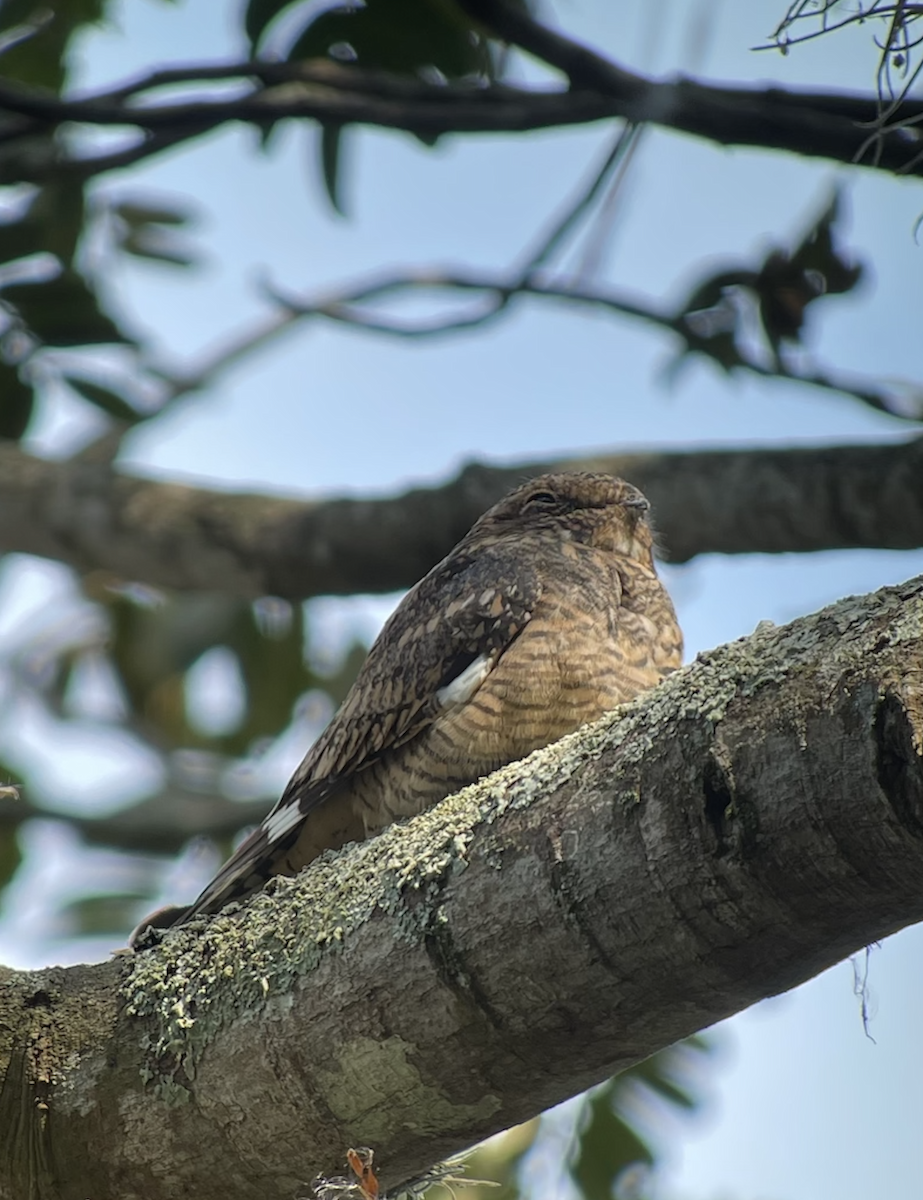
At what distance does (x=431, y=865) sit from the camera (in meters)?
2.12

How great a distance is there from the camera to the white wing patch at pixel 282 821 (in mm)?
3105

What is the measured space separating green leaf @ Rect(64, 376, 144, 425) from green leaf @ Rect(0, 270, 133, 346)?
0.18m

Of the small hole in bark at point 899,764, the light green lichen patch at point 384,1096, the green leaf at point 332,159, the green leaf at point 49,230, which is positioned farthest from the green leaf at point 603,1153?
the green leaf at point 49,230

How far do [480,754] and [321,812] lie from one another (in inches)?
18.8

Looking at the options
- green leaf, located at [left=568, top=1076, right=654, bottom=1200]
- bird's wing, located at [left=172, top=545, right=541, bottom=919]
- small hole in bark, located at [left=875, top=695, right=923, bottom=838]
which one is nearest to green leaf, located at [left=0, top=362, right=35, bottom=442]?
bird's wing, located at [left=172, top=545, right=541, bottom=919]

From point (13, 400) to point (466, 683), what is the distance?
7.51ft

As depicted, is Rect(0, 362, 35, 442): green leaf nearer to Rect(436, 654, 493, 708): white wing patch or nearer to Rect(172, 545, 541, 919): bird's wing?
Rect(172, 545, 541, 919): bird's wing

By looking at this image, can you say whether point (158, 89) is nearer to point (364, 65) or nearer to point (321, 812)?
point (364, 65)

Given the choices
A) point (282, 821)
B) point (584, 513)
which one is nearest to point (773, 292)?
point (584, 513)

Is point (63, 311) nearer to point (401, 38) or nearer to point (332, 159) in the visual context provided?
point (332, 159)

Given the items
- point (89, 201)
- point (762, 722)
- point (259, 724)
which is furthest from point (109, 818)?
point (762, 722)

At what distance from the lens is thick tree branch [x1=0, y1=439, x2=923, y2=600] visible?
389 cm

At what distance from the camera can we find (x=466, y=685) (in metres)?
3.11

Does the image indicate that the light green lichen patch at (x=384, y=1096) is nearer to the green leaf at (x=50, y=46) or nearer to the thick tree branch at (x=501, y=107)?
the thick tree branch at (x=501, y=107)
